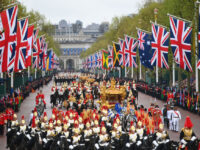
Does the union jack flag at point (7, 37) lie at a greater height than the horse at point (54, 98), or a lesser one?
greater

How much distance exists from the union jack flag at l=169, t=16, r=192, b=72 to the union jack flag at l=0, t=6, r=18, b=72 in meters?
9.67

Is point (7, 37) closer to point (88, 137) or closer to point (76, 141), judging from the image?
point (88, 137)

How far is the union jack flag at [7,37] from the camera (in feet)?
76.9

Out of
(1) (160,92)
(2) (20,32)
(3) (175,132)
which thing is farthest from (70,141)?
(1) (160,92)

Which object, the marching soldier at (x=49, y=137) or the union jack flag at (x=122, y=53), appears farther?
the union jack flag at (x=122, y=53)

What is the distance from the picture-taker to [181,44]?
27.3 m

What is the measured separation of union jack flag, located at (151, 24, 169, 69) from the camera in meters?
Answer: 34.0

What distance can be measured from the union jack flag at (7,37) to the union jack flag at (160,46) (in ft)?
44.3

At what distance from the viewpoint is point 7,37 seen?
23.9m

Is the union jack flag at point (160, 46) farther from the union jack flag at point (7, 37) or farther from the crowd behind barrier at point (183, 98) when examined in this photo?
the union jack flag at point (7, 37)

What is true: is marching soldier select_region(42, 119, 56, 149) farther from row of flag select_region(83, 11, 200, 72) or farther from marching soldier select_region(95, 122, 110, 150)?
row of flag select_region(83, 11, 200, 72)

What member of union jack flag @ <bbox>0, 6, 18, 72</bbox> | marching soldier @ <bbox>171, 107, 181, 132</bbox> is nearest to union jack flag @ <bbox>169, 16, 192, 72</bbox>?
marching soldier @ <bbox>171, 107, 181, 132</bbox>

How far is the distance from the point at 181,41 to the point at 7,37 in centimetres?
1027

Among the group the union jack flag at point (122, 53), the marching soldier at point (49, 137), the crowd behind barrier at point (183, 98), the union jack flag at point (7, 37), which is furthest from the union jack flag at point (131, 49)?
the marching soldier at point (49, 137)
